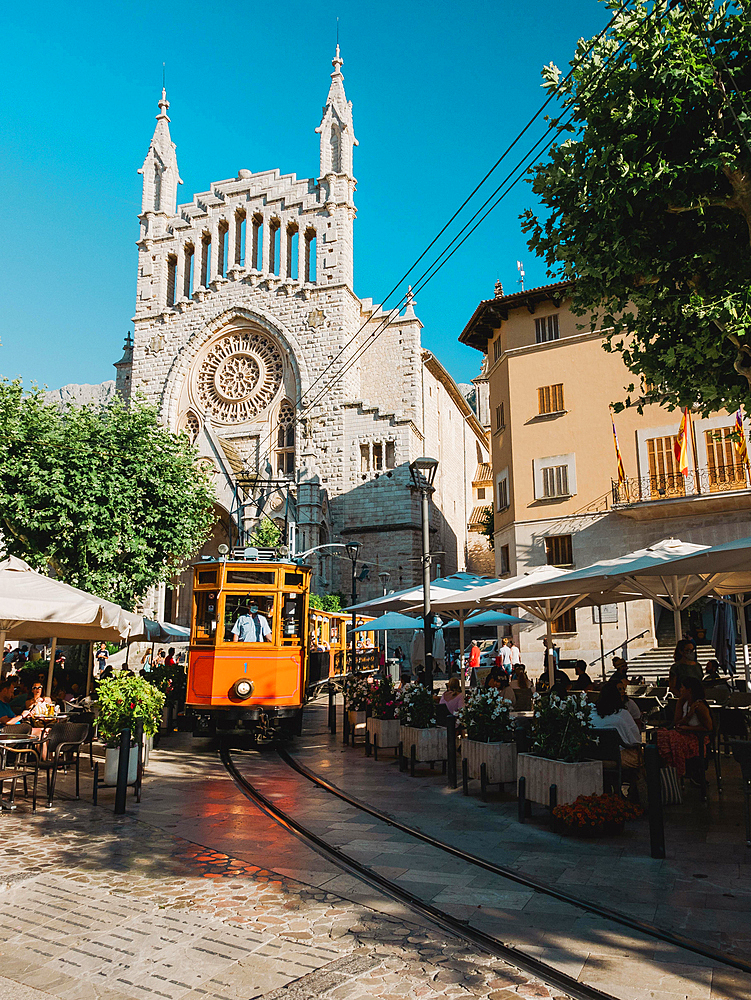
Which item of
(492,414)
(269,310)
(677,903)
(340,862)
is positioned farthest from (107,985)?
(269,310)

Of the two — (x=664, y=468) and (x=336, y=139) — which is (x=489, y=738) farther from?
(x=336, y=139)

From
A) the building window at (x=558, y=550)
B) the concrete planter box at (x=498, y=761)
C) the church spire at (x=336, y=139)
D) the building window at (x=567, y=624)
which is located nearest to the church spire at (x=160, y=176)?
the church spire at (x=336, y=139)

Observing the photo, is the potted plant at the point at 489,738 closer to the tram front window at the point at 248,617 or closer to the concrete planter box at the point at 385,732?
the concrete planter box at the point at 385,732

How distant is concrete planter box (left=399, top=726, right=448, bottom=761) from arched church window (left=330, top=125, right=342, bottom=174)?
35.8 meters

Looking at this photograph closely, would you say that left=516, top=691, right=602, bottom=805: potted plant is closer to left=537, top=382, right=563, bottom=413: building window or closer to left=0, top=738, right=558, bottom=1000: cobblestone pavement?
left=0, top=738, right=558, bottom=1000: cobblestone pavement

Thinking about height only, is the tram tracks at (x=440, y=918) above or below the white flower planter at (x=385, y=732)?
below

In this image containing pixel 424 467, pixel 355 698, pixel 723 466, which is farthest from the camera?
pixel 723 466

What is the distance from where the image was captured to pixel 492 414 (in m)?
27.8

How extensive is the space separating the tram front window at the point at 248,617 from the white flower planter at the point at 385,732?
228cm

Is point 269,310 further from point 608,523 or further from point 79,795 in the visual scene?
point 79,795

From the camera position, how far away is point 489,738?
29.2 feet

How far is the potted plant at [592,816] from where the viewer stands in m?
6.66

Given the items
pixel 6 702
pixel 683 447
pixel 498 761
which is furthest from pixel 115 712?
pixel 683 447

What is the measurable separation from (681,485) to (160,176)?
120 ft
